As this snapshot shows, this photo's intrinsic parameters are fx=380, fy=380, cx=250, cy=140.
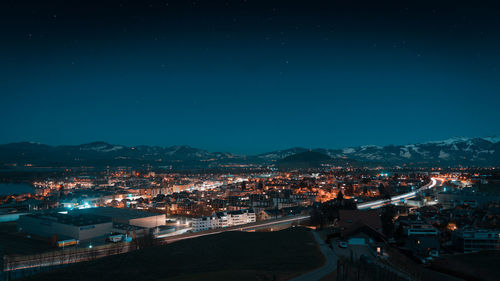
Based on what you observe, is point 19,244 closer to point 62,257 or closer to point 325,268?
point 62,257

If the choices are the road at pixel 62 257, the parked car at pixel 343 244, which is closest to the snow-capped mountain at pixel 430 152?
the road at pixel 62 257

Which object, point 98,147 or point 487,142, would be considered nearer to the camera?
point 487,142

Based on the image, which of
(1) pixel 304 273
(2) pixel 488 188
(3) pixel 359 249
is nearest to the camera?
(1) pixel 304 273

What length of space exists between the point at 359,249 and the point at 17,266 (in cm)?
1330

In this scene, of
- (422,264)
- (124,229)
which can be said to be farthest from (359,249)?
(124,229)

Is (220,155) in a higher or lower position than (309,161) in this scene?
higher

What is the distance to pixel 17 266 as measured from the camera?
15250 mm

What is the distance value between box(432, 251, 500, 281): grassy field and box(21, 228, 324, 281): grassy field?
4.77 metres

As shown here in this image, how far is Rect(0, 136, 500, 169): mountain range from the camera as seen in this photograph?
122562 millimetres

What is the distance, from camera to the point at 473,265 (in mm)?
13797

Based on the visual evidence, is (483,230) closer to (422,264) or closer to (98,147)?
(422,264)

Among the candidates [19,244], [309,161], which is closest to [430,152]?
[309,161]

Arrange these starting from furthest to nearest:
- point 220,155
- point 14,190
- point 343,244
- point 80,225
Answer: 1. point 220,155
2. point 14,190
3. point 80,225
4. point 343,244

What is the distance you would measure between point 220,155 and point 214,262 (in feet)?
528
